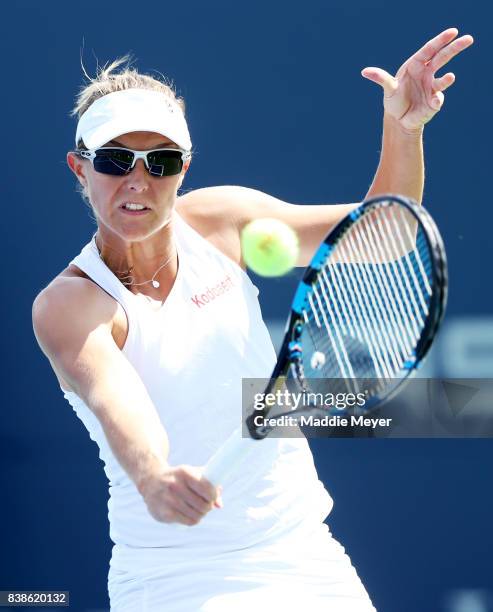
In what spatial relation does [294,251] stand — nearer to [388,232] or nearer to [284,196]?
[388,232]

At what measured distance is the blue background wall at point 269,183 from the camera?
3.09 m

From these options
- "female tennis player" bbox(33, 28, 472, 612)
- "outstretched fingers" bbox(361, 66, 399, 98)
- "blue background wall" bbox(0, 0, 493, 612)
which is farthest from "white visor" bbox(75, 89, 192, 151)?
"blue background wall" bbox(0, 0, 493, 612)

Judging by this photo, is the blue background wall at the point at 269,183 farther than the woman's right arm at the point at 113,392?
Yes

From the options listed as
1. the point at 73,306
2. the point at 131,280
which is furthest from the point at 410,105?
the point at 73,306

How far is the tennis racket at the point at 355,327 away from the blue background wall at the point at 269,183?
1.21m

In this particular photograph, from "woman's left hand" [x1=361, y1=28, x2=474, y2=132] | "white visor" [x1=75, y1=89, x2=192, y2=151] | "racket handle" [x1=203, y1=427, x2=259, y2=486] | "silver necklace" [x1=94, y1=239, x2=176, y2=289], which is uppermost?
"woman's left hand" [x1=361, y1=28, x2=474, y2=132]

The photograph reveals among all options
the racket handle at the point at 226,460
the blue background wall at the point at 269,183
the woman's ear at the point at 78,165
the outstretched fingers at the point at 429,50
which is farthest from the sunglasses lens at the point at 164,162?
the blue background wall at the point at 269,183

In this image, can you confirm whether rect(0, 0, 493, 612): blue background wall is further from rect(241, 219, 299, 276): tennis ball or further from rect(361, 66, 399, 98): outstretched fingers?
rect(361, 66, 399, 98): outstretched fingers

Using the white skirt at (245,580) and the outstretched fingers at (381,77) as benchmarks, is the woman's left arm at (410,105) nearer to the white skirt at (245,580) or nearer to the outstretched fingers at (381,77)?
the outstretched fingers at (381,77)

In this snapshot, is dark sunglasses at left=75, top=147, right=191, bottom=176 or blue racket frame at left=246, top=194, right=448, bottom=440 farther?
dark sunglasses at left=75, top=147, right=191, bottom=176

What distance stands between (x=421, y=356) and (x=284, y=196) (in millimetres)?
1727

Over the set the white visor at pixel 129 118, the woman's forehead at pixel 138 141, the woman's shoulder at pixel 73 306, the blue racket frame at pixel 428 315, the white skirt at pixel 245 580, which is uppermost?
the white visor at pixel 129 118

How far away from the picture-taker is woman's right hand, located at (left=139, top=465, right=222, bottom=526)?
149 cm

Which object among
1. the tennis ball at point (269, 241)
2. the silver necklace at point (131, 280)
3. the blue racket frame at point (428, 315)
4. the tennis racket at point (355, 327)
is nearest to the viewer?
the blue racket frame at point (428, 315)
